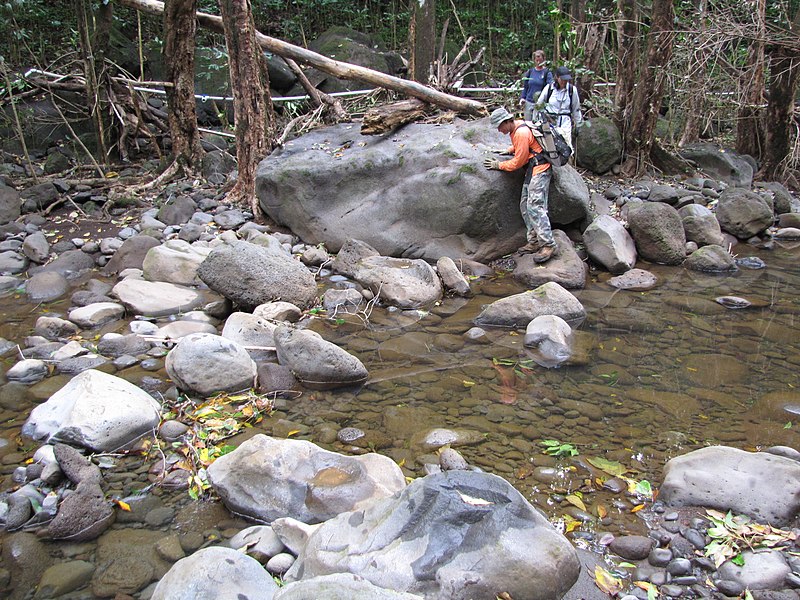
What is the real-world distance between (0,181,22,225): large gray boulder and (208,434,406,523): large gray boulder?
662 cm

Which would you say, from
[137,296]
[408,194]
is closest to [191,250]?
[137,296]

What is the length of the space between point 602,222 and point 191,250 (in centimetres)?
491

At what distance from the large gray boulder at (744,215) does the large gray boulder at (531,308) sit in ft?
12.8

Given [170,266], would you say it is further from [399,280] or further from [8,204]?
[8,204]

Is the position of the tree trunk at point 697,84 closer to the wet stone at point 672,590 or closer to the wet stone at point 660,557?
the wet stone at point 660,557

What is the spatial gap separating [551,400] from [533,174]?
3.42 metres

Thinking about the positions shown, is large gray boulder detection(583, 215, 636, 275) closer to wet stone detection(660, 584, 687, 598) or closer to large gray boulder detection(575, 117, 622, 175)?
large gray boulder detection(575, 117, 622, 175)

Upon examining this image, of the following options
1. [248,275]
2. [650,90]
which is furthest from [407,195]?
[650,90]

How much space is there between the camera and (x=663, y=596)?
2812 millimetres

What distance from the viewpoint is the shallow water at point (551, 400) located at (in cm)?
363

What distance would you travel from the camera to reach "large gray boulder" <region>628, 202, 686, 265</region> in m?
7.87

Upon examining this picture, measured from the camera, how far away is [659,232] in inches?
309

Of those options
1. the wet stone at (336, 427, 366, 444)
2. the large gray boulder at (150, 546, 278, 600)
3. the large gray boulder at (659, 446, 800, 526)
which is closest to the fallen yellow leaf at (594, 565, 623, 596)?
the large gray boulder at (659, 446, 800, 526)

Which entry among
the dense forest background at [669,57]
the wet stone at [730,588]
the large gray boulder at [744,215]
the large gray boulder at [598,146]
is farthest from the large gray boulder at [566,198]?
the wet stone at [730,588]
